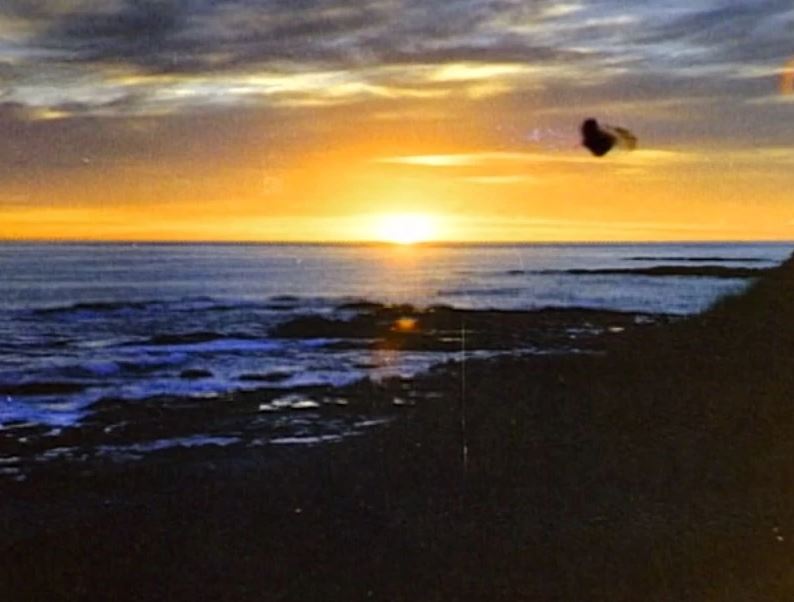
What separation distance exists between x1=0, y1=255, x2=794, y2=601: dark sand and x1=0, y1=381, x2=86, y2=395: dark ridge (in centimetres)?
927

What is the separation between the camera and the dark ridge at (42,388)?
80.7 ft

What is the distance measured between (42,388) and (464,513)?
52.9ft

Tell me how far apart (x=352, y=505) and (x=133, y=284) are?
215 ft

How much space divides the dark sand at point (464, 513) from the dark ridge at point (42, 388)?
927 centimetres

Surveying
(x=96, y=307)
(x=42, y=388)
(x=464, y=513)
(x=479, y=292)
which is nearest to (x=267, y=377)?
(x=42, y=388)

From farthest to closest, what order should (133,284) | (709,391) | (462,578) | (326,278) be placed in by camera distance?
(326,278), (133,284), (709,391), (462,578)

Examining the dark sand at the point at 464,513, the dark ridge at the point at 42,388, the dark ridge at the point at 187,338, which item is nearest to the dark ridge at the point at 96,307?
the dark ridge at the point at 187,338

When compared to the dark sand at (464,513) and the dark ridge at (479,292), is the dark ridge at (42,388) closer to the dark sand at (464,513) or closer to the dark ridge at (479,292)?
the dark sand at (464,513)

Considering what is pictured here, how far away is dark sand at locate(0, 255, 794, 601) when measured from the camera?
31.0 feet

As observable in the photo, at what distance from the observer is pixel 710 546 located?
996 centimetres

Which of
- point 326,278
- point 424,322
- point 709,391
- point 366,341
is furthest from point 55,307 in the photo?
point 709,391

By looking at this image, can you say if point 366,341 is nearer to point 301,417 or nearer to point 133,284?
point 301,417

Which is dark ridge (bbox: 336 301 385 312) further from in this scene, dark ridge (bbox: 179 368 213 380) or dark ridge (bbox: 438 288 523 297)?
dark ridge (bbox: 179 368 213 380)

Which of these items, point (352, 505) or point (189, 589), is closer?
point (189, 589)
